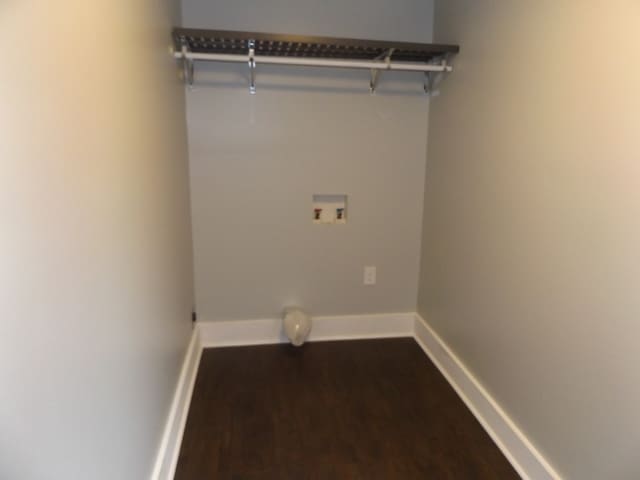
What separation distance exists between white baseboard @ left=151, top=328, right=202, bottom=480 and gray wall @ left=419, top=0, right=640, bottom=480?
136 centimetres

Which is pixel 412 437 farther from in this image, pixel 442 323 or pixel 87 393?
pixel 87 393

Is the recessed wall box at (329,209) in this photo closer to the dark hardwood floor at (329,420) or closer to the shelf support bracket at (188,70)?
the dark hardwood floor at (329,420)

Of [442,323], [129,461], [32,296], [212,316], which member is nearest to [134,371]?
[129,461]

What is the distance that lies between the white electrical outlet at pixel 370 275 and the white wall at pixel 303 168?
0.04 metres

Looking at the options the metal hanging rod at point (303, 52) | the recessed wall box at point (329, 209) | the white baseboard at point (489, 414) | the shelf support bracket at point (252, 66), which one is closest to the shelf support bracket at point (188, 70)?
the metal hanging rod at point (303, 52)

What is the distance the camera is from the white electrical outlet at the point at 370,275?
8.96 ft

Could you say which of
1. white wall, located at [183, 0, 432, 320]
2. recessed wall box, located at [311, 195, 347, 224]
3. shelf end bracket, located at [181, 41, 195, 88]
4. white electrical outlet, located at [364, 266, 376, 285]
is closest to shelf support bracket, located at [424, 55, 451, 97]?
white wall, located at [183, 0, 432, 320]

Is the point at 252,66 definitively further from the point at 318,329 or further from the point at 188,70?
the point at 318,329

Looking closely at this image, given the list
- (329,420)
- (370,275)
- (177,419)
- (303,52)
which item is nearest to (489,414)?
(329,420)

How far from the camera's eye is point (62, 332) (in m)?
0.78

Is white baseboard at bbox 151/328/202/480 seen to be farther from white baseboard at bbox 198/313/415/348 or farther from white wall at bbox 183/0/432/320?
white wall at bbox 183/0/432/320

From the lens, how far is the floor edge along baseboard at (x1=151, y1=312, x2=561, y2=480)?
1.66 meters

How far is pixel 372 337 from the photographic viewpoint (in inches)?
110

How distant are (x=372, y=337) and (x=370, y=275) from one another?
405 millimetres
